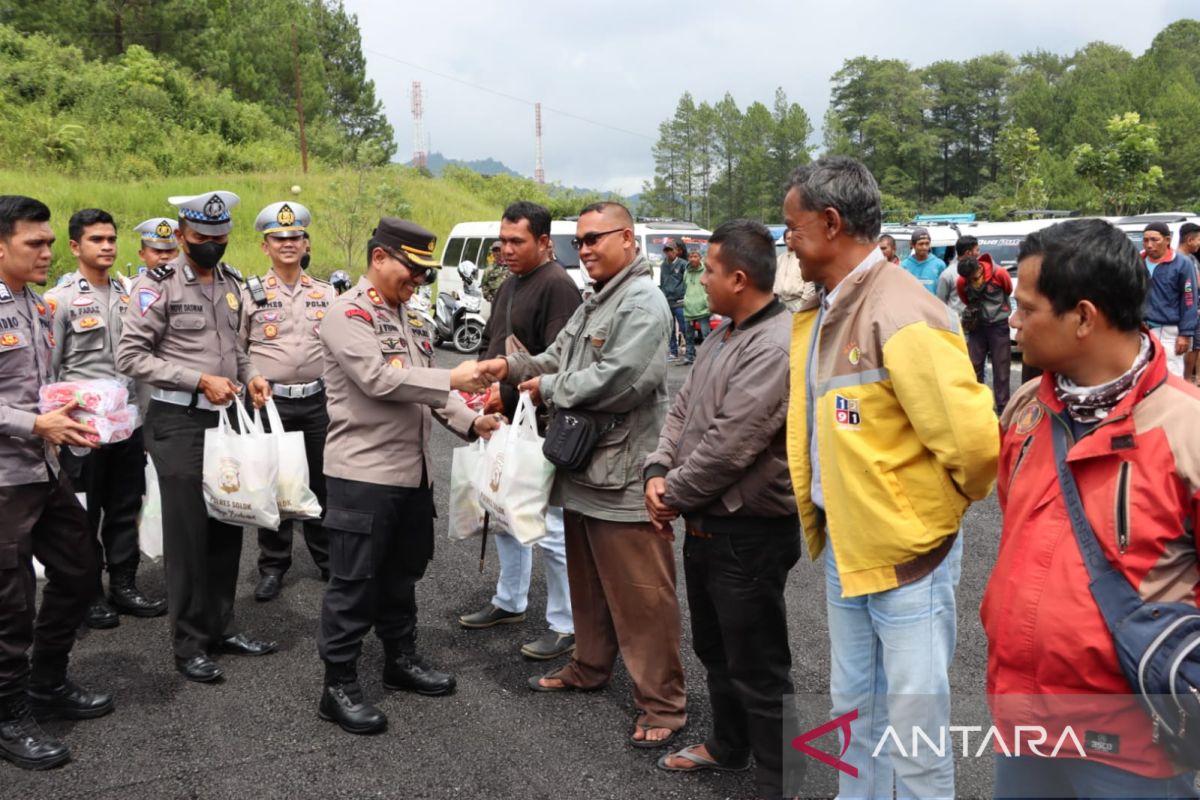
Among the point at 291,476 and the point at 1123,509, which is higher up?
the point at 1123,509

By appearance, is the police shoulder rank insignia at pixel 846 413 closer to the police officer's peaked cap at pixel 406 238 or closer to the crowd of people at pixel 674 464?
the crowd of people at pixel 674 464

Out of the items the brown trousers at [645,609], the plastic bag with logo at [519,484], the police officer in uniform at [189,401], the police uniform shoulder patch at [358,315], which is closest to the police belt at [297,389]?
the police officer in uniform at [189,401]

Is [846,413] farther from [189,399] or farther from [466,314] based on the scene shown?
[466,314]

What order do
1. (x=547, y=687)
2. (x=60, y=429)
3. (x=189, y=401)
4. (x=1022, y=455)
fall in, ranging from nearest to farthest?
(x=1022, y=455), (x=60, y=429), (x=547, y=687), (x=189, y=401)

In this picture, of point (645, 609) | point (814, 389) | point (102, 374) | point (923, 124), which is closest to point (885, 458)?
point (814, 389)

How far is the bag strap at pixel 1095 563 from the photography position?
1.68 m

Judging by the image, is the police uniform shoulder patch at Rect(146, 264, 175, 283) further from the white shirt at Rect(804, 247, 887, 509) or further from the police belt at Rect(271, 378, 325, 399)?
the white shirt at Rect(804, 247, 887, 509)

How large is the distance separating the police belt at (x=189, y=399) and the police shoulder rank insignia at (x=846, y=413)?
2982 millimetres

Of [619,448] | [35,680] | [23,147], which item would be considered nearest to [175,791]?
[35,680]

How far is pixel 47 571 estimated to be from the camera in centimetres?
366

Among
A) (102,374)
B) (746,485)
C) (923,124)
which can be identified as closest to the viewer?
(746,485)

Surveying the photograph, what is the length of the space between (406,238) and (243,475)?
132 centimetres

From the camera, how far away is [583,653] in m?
3.95

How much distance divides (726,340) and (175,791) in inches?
101
